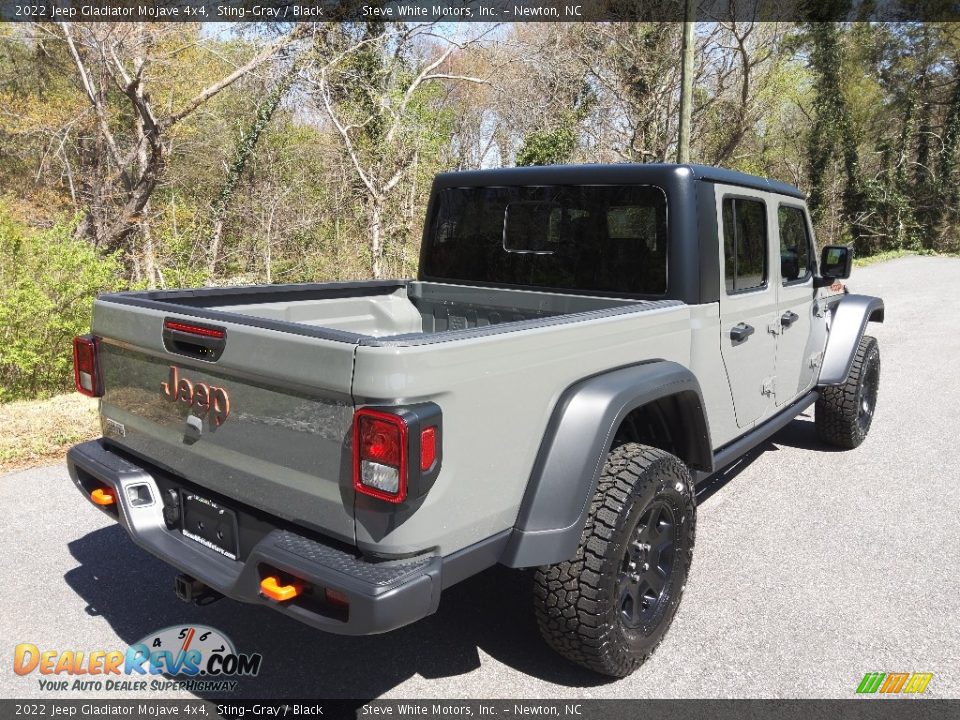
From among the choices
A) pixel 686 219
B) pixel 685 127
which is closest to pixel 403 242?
pixel 685 127

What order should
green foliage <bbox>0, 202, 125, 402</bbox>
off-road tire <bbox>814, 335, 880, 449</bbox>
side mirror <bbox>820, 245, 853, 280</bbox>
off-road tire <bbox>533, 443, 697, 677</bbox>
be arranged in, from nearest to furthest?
off-road tire <bbox>533, 443, 697, 677</bbox>, side mirror <bbox>820, 245, 853, 280</bbox>, off-road tire <bbox>814, 335, 880, 449</bbox>, green foliage <bbox>0, 202, 125, 402</bbox>

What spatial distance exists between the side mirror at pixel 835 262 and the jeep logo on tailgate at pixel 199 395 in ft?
13.0

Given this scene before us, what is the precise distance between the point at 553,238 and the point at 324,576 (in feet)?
7.58

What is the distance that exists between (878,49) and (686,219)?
115ft

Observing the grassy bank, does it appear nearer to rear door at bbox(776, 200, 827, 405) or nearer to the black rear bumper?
the black rear bumper

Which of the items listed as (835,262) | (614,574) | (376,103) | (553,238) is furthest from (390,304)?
(376,103)

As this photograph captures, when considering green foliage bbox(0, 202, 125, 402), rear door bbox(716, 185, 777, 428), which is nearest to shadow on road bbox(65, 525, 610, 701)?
rear door bbox(716, 185, 777, 428)

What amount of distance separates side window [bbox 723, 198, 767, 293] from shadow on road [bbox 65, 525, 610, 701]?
1.88 meters

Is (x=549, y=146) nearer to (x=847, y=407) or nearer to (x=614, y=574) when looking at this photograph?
(x=847, y=407)

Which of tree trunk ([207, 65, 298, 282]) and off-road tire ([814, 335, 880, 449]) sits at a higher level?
tree trunk ([207, 65, 298, 282])

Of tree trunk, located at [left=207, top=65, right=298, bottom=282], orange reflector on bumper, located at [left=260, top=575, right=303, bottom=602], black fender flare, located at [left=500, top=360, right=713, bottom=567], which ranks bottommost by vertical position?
orange reflector on bumper, located at [left=260, top=575, right=303, bottom=602]

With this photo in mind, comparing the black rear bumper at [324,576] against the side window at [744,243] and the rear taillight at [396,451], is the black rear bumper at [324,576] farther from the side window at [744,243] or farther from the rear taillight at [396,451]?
the side window at [744,243]

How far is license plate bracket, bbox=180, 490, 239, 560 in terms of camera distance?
2514mm

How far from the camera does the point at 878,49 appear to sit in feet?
104
